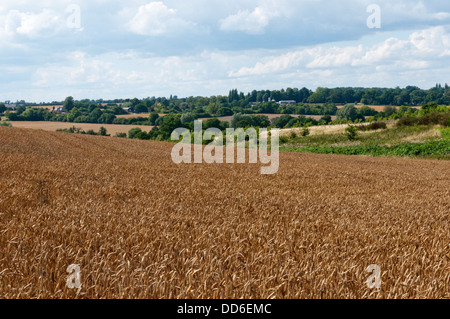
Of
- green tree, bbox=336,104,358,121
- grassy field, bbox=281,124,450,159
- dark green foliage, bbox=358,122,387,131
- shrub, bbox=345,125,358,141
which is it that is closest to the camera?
grassy field, bbox=281,124,450,159

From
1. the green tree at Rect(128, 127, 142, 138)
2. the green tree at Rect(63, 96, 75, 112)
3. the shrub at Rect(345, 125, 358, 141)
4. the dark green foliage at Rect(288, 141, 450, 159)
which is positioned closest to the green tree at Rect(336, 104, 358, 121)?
the shrub at Rect(345, 125, 358, 141)

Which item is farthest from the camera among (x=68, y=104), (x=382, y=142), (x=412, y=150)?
Result: (x=68, y=104)

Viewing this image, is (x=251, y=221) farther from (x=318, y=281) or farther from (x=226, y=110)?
(x=226, y=110)

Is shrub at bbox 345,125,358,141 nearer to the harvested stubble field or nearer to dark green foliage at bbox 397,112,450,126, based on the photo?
dark green foliage at bbox 397,112,450,126

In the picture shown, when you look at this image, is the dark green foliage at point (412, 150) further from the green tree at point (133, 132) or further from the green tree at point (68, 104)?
the green tree at point (68, 104)

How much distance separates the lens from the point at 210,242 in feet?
15.8

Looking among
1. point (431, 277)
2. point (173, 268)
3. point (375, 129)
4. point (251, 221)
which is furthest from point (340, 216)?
point (375, 129)

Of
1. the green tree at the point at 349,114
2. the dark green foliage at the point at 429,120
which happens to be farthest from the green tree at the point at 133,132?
the green tree at the point at 349,114

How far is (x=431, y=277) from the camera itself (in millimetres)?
4102

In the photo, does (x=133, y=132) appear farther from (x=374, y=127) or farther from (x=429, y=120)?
(x=429, y=120)

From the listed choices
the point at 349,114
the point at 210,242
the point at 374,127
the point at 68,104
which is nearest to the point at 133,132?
the point at 374,127

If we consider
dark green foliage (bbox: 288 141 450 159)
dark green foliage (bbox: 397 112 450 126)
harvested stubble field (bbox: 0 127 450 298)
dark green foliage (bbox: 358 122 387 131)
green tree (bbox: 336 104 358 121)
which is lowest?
dark green foliage (bbox: 288 141 450 159)

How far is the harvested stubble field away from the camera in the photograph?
11.4ft
